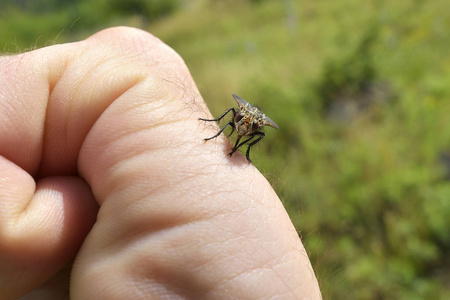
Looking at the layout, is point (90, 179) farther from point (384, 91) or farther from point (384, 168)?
point (384, 91)

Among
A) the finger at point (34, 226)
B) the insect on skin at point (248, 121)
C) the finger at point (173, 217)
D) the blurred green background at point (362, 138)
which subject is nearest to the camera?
the finger at point (173, 217)

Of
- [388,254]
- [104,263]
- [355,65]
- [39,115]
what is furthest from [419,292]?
[355,65]

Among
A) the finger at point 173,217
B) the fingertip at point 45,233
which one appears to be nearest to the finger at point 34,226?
the fingertip at point 45,233

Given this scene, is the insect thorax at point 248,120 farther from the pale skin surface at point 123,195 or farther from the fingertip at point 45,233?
the fingertip at point 45,233

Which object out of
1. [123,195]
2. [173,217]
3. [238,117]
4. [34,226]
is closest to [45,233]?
[34,226]

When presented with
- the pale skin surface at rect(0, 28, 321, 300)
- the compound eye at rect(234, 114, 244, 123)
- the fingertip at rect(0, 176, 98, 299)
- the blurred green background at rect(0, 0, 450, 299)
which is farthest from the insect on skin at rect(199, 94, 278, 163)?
the fingertip at rect(0, 176, 98, 299)

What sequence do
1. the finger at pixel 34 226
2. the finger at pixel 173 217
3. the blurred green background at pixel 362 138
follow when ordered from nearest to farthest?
the finger at pixel 173 217 < the finger at pixel 34 226 < the blurred green background at pixel 362 138

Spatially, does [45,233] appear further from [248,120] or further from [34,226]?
[248,120]
